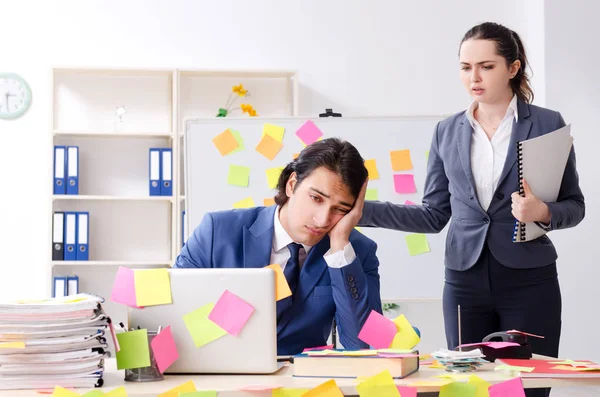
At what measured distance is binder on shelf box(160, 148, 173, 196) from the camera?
4484 millimetres

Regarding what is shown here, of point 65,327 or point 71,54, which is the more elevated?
point 71,54

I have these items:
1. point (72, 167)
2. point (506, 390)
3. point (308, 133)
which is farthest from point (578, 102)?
point (506, 390)

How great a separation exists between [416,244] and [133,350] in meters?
2.60

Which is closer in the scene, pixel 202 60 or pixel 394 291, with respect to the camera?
pixel 394 291

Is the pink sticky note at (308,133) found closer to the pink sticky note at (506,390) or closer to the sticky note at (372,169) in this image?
the sticky note at (372,169)

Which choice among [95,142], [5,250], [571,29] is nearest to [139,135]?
[95,142]

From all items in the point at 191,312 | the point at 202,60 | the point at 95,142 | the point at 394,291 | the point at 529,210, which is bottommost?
the point at 394,291

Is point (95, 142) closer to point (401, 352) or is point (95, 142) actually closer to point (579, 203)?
point (579, 203)

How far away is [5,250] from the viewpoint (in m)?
4.61

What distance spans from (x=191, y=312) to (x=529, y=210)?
1.02 meters

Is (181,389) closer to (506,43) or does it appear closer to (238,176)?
(506,43)

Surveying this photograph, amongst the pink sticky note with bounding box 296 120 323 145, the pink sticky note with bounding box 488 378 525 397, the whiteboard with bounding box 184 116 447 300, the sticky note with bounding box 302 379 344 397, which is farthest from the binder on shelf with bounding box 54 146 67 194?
the pink sticky note with bounding box 488 378 525 397

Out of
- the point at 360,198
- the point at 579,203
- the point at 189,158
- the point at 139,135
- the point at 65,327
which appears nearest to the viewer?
the point at 65,327

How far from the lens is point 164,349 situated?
1528mm
